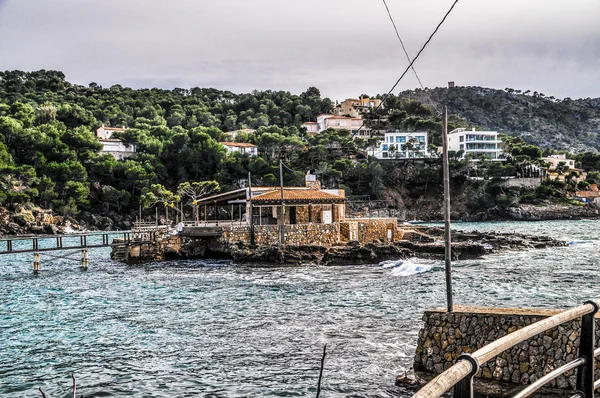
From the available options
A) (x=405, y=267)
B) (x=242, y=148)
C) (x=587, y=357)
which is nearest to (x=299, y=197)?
(x=405, y=267)

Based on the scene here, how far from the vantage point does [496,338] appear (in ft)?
31.5

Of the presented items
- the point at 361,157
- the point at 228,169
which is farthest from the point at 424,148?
the point at 228,169

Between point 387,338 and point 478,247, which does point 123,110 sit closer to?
point 478,247

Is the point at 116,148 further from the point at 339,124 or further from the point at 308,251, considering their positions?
the point at 308,251

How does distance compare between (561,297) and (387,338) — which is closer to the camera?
(387,338)

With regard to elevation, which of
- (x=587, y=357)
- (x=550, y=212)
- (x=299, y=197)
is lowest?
(x=550, y=212)

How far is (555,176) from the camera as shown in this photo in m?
107

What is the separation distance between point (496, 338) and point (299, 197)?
100ft

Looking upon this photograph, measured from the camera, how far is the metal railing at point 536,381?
2.06m

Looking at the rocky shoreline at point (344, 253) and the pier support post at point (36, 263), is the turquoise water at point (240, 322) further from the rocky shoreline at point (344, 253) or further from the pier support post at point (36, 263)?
the rocky shoreline at point (344, 253)

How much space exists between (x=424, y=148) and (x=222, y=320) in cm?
9743

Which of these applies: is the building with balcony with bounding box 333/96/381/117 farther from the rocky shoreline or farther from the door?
the rocky shoreline

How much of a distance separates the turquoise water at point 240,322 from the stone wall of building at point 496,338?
1.13m

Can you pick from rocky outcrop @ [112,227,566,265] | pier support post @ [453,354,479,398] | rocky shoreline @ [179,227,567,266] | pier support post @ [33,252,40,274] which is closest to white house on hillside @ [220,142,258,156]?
rocky outcrop @ [112,227,566,265]
